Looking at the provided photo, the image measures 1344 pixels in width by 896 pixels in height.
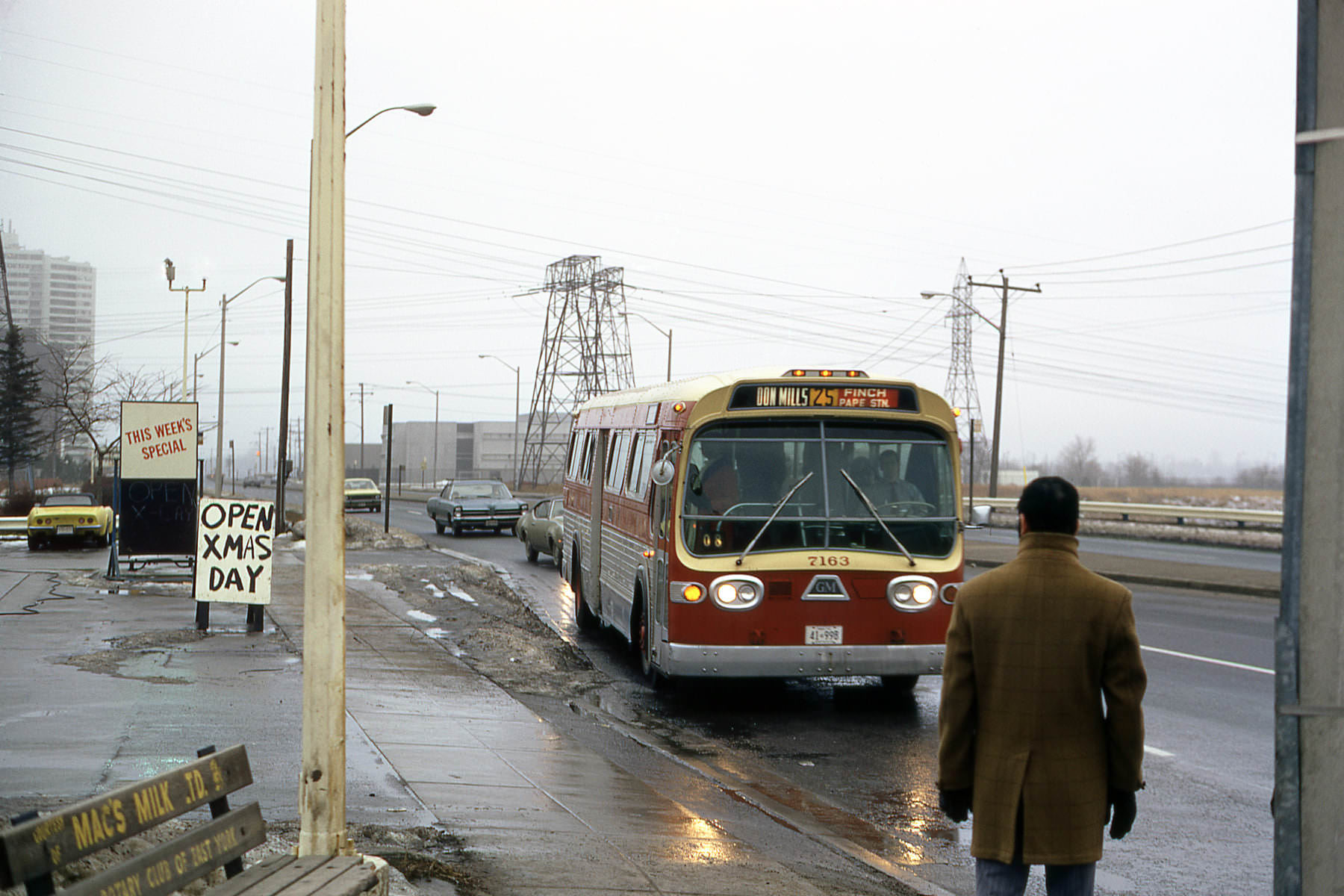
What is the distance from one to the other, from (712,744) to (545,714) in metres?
1.65

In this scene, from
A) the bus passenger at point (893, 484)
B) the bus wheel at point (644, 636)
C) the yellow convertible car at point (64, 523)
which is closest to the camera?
the bus passenger at point (893, 484)

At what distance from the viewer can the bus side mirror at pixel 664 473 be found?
10852mm

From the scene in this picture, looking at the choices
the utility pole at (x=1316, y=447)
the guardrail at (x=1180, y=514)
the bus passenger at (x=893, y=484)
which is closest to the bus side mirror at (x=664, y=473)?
the bus passenger at (x=893, y=484)

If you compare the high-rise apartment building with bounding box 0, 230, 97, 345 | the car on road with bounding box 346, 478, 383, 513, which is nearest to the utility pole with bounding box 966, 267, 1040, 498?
the car on road with bounding box 346, 478, 383, 513

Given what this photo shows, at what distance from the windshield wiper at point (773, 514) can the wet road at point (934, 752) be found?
4.96 ft

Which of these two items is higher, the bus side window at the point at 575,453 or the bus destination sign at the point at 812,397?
the bus destination sign at the point at 812,397

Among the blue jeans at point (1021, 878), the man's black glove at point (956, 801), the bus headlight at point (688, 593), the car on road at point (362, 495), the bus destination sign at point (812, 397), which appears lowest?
the car on road at point (362, 495)

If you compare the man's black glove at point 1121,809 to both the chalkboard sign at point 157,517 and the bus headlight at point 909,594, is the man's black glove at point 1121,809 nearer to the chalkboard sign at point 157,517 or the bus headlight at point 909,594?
the bus headlight at point 909,594

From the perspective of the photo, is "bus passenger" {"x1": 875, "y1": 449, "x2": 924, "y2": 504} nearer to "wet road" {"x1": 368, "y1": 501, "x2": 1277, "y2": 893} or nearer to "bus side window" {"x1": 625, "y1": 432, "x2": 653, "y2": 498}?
"wet road" {"x1": 368, "y1": 501, "x2": 1277, "y2": 893}

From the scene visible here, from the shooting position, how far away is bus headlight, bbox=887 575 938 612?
1107 cm

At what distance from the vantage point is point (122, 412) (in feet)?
66.4

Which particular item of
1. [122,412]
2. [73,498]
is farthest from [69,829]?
[73,498]

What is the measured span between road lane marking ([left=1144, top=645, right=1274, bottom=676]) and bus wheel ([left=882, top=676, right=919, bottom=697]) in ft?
12.7

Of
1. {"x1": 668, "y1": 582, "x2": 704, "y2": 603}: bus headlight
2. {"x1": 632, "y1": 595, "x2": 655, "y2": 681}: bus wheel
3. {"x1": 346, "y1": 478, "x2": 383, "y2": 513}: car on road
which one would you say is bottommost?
{"x1": 346, "y1": 478, "x2": 383, "y2": 513}: car on road
